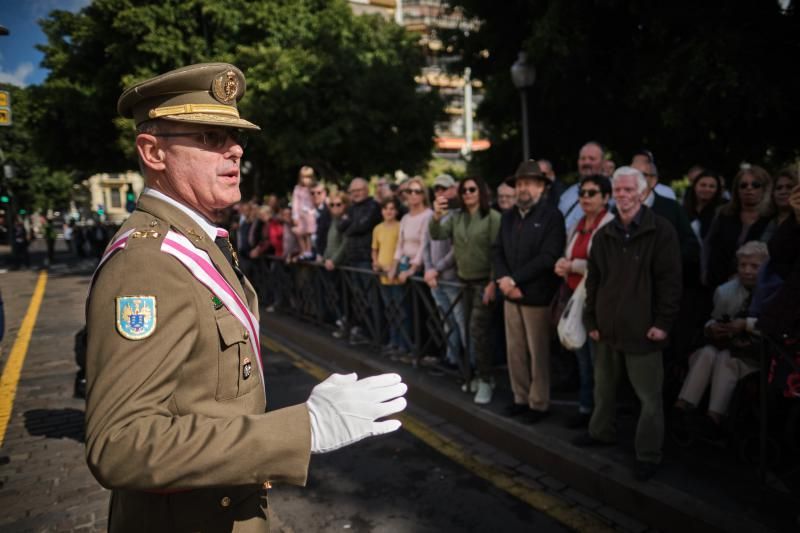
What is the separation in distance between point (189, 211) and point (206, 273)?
0.23 meters

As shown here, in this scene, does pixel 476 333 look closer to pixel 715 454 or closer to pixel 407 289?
pixel 407 289

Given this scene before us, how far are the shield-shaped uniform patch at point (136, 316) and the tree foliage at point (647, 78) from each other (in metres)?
8.20

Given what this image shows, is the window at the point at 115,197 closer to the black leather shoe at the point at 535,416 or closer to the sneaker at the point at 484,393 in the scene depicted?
the sneaker at the point at 484,393

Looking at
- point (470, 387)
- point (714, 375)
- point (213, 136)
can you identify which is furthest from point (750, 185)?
point (213, 136)

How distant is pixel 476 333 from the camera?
5.50 meters

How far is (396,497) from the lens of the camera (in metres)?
3.96

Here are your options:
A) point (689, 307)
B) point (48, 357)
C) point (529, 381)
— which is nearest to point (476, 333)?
point (529, 381)

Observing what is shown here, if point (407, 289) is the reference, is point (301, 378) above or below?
below

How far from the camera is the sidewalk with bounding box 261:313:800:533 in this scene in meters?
3.28

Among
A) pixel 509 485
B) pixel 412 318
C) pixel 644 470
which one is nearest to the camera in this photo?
pixel 644 470

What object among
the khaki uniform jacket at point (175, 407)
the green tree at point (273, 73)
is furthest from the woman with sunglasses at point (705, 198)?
the green tree at point (273, 73)

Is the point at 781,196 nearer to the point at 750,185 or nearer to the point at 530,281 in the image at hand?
the point at 750,185

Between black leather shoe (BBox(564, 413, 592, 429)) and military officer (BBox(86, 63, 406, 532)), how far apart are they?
11.1ft

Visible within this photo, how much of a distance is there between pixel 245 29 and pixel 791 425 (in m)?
19.7
